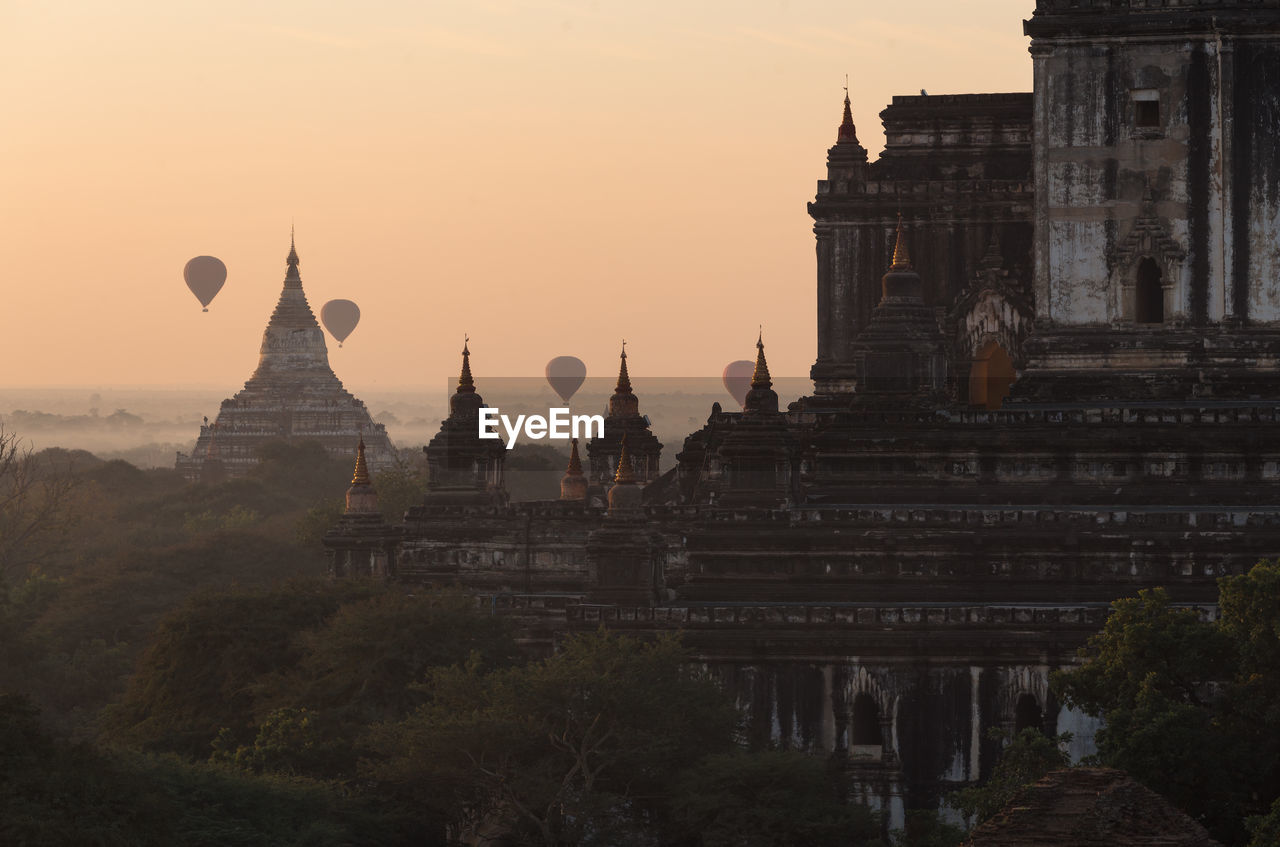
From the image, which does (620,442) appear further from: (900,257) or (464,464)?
(900,257)

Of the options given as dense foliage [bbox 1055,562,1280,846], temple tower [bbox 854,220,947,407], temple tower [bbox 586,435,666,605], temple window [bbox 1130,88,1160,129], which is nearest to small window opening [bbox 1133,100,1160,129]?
temple window [bbox 1130,88,1160,129]

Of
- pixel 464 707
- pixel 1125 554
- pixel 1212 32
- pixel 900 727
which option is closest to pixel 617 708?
pixel 464 707

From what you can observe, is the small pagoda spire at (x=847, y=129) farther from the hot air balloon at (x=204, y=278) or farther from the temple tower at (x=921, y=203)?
the hot air balloon at (x=204, y=278)

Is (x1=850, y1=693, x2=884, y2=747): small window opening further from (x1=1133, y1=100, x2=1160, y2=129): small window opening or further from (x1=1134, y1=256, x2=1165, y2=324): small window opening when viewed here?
(x1=1133, y1=100, x2=1160, y2=129): small window opening

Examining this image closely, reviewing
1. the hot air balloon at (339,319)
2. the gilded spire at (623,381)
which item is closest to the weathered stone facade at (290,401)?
the hot air balloon at (339,319)

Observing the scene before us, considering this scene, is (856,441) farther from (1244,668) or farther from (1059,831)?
(1059,831)

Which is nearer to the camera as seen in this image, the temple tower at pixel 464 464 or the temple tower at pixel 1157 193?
the temple tower at pixel 1157 193
